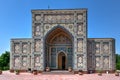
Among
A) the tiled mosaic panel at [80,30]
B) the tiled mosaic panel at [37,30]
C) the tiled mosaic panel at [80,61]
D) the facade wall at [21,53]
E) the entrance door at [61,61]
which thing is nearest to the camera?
the tiled mosaic panel at [80,61]

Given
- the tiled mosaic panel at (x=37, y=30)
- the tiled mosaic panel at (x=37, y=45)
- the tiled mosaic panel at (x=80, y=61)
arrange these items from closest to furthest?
the tiled mosaic panel at (x=80, y=61) < the tiled mosaic panel at (x=37, y=45) < the tiled mosaic panel at (x=37, y=30)

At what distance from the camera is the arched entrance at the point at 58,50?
108ft

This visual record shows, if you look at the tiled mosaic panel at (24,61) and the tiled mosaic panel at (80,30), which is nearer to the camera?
the tiled mosaic panel at (80,30)

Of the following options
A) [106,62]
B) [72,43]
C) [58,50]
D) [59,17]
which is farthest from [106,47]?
[59,17]

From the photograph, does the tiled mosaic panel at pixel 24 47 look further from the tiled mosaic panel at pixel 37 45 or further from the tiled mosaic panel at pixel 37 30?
the tiled mosaic panel at pixel 37 30

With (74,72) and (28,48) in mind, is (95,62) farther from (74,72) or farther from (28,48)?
(28,48)

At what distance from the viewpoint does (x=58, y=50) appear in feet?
109

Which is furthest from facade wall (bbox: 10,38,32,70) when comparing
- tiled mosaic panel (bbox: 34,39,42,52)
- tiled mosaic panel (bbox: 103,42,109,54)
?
tiled mosaic panel (bbox: 103,42,109,54)

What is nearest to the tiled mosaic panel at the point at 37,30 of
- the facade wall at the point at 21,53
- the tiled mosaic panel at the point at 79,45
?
the facade wall at the point at 21,53

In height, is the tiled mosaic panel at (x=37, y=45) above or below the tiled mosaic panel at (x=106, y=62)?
above

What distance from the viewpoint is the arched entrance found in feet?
108

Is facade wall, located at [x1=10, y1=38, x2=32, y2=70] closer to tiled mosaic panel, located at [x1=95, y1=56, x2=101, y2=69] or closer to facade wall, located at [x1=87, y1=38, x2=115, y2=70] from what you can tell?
facade wall, located at [x1=87, y1=38, x2=115, y2=70]

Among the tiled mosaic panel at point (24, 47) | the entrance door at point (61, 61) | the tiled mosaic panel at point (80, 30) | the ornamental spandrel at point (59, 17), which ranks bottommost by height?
the entrance door at point (61, 61)

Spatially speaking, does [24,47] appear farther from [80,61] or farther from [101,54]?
[101,54]
